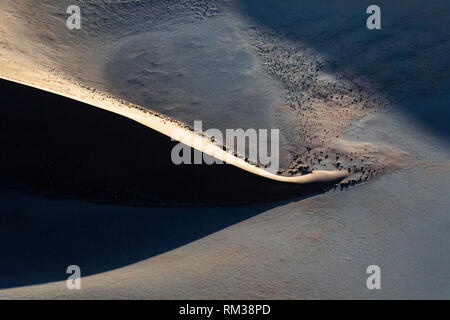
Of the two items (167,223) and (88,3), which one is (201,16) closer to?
(88,3)

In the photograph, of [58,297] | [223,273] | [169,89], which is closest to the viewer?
[58,297]

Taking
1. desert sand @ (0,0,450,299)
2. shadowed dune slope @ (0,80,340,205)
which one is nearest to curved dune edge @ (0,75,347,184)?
desert sand @ (0,0,450,299)

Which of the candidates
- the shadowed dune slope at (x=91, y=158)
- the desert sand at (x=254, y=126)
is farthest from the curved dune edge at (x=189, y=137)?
the shadowed dune slope at (x=91, y=158)

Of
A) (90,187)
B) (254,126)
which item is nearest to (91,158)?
(90,187)

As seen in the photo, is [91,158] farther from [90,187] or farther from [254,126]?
[254,126]

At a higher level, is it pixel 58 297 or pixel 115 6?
pixel 115 6

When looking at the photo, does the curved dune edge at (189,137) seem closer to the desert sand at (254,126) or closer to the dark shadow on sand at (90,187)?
the desert sand at (254,126)

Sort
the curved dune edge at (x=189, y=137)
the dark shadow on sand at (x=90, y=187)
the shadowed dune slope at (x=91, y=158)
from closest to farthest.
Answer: the dark shadow on sand at (x=90, y=187) < the shadowed dune slope at (x=91, y=158) < the curved dune edge at (x=189, y=137)

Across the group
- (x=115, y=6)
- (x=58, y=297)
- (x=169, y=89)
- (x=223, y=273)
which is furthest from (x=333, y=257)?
(x=115, y=6)
